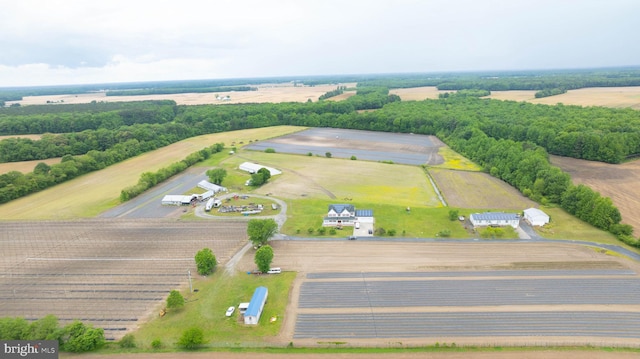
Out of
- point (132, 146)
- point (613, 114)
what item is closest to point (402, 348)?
point (132, 146)

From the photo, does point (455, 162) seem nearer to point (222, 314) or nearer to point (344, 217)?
point (344, 217)

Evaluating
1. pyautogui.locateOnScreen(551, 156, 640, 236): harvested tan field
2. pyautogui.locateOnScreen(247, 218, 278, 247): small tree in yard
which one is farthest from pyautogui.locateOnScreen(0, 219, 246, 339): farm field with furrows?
pyautogui.locateOnScreen(551, 156, 640, 236): harvested tan field

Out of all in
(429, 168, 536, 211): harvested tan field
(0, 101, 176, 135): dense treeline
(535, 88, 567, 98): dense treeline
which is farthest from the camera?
(535, 88, 567, 98): dense treeline

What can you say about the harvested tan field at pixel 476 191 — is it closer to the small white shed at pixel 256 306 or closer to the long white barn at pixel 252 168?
the long white barn at pixel 252 168

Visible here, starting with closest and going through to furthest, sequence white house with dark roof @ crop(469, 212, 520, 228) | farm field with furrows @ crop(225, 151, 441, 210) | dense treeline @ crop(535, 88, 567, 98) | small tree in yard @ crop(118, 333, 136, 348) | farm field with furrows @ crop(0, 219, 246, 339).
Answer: small tree in yard @ crop(118, 333, 136, 348) < farm field with furrows @ crop(0, 219, 246, 339) < white house with dark roof @ crop(469, 212, 520, 228) < farm field with furrows @ crop(225, 151, 441, 210) < dense treeline @ crop(535, 88, 567, 98)

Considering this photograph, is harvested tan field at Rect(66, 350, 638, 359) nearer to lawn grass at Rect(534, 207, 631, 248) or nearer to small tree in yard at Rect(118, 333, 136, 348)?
small tree in yard at Rect(118, 333, 136, 348)

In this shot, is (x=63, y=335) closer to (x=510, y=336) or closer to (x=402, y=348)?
(x=402, y=348)

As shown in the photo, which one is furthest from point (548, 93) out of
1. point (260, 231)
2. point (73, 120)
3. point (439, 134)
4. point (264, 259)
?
point (73, 120)
